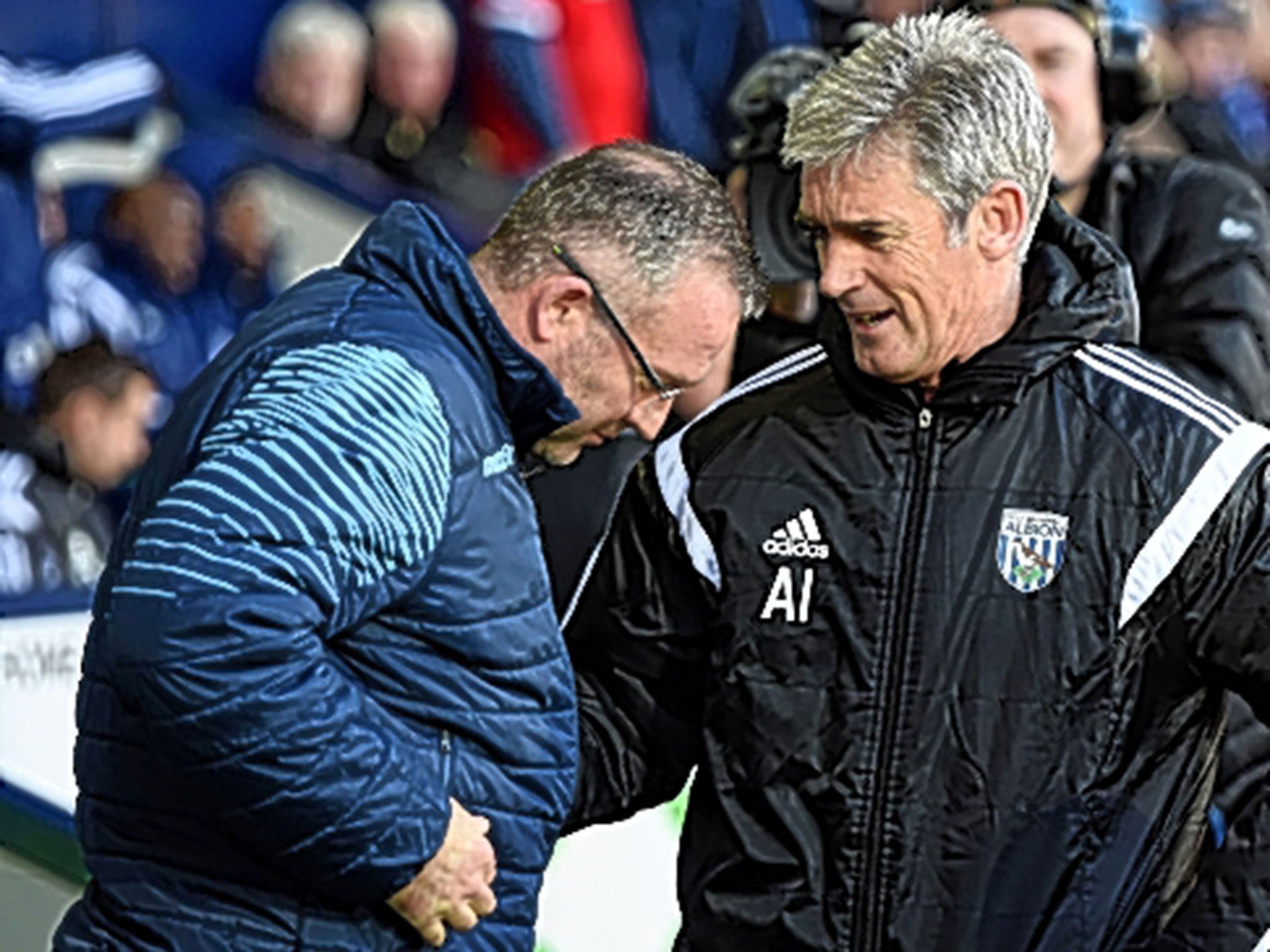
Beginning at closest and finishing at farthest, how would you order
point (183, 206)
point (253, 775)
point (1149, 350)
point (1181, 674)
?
point (253, 775), point (1181, 674), point (1149, 350), point (183, 206)

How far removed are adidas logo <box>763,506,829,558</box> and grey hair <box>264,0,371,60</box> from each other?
5.98 ft

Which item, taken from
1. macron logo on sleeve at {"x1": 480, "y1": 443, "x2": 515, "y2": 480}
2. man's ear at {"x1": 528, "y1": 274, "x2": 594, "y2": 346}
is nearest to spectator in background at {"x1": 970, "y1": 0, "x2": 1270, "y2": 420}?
man's ear at {"x1": 528, "y1": 274, "x2": 594, "y2": 346}

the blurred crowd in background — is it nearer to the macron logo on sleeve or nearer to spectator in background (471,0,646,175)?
spectator in background (471,0,646,175)

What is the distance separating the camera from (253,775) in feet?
5.75

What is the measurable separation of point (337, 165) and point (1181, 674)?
2086 mm

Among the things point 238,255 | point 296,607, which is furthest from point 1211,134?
point 296,607

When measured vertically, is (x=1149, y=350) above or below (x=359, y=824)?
below

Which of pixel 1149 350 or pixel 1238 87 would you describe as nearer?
pixel 1149 350

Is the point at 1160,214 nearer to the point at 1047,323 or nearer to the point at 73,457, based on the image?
the point at 1047,323

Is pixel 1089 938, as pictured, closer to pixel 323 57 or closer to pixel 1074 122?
pixel 1074 122

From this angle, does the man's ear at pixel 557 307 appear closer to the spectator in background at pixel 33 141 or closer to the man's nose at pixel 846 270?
the man's nose at pixel 846 270

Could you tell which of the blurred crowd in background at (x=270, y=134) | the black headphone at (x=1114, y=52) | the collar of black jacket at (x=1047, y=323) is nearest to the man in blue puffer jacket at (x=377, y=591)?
the collar of black jacket at (x=1047, y=323)

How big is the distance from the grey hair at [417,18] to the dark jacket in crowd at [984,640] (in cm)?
173

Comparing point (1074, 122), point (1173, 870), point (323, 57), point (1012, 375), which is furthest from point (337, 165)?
point (1173, 870)
